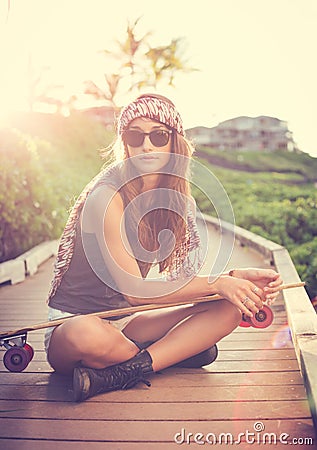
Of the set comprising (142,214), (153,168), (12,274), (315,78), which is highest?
(315,78)

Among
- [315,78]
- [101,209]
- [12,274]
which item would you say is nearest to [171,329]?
[101,209]

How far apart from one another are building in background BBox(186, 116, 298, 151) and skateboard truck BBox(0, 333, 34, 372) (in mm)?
68620

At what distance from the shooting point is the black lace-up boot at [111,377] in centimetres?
266

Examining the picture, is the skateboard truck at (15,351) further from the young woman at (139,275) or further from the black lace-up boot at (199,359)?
the black lace-up boot at (199,359)

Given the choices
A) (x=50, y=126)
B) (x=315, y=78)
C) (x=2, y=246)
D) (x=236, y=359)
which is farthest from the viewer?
(x=50, y=126)

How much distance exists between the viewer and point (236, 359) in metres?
3.30

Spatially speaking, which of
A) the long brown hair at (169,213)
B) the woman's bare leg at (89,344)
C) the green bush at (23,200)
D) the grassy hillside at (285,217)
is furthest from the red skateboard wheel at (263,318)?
the grassy hillside at (285,217)

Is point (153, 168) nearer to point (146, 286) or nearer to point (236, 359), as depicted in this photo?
point (146, 286)

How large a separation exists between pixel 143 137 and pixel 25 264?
3800 mm

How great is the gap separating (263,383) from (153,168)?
1.10 meters

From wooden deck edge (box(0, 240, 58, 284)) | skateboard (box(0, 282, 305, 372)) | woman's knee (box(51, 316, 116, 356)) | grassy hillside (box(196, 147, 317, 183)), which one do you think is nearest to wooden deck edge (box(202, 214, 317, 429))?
skateboard (box(0, 282, 305, 372))

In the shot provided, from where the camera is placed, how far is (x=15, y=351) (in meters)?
2.88

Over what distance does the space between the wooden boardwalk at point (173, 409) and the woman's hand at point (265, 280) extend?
401 millimetres

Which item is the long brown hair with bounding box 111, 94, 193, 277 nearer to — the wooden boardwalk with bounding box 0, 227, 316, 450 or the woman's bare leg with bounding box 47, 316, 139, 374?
the woman's bare leg with bounding box 47, 316, 139, 374
